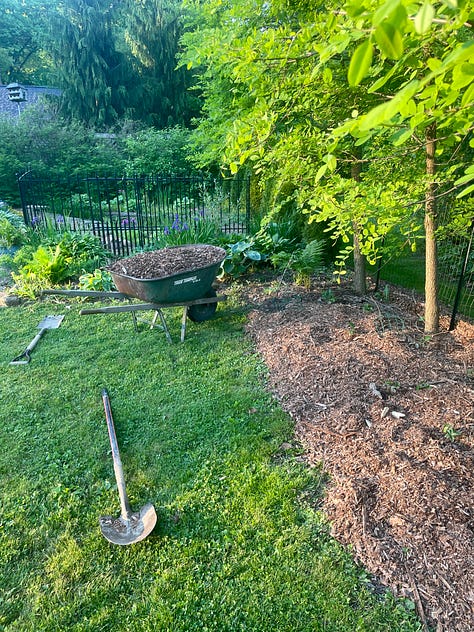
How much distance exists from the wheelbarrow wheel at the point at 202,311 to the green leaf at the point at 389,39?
12.8 feet

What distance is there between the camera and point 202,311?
15.0 feet

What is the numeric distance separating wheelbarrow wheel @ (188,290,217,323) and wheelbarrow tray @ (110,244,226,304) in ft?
0.86

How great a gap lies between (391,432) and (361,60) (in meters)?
2.28

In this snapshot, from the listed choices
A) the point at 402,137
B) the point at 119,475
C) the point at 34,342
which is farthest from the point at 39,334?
the point at 402,137

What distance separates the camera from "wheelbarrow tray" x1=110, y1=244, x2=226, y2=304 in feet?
12.8

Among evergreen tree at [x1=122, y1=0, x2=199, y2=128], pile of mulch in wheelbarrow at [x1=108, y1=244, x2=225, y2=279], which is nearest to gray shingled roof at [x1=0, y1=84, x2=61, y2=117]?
evergreen tree at [x1=122, y1=0, x2=199, y2=128]

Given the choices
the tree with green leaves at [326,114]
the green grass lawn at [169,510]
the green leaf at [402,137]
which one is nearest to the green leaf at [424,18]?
the green leaf at [402,137]

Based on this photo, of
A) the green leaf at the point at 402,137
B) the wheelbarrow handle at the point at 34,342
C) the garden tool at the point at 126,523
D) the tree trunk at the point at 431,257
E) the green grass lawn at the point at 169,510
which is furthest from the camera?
the wheelbarrow handle at the point at 34,342

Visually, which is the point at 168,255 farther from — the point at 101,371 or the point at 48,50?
Result: the point at 48,50

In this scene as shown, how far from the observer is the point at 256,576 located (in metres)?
1.85

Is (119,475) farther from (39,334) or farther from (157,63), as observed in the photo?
(157,63)

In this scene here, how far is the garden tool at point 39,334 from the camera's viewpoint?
12.7 feet

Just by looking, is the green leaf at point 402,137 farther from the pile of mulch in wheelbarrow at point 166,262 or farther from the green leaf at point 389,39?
the pile of mulch in wheelbarrow at point 166,262

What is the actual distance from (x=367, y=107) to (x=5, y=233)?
6445mm
